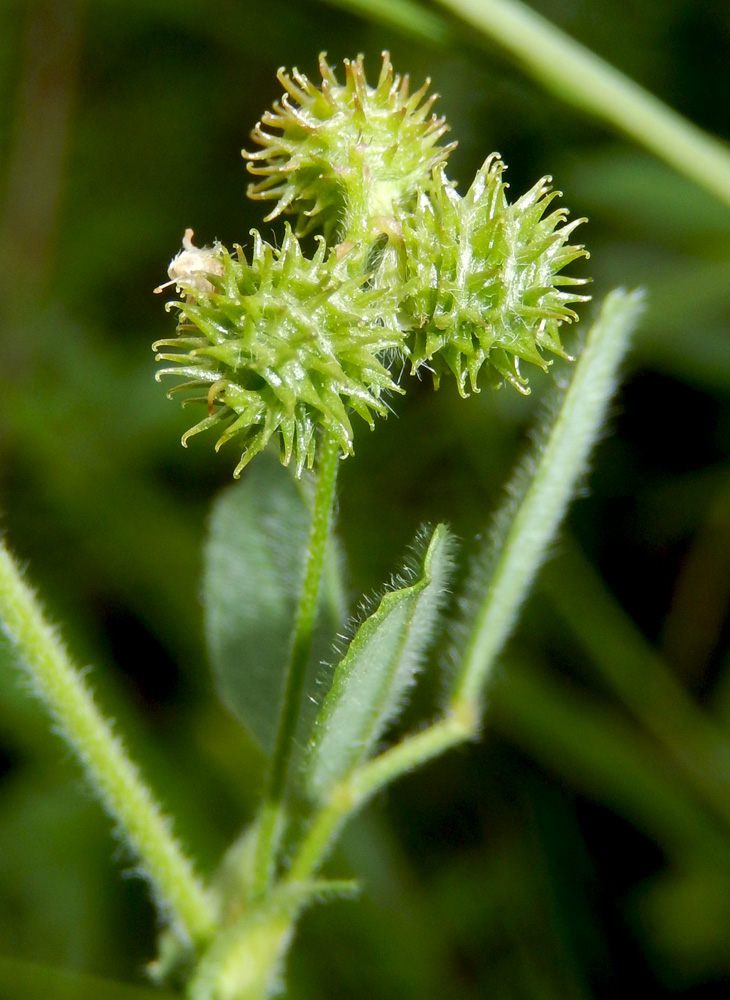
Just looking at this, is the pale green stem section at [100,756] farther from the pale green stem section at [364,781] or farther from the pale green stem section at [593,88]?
the pale green stem section at [593,88]

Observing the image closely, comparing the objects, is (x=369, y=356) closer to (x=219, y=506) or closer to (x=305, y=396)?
(x=305, y=396)

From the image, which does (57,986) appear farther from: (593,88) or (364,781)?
(593,88)

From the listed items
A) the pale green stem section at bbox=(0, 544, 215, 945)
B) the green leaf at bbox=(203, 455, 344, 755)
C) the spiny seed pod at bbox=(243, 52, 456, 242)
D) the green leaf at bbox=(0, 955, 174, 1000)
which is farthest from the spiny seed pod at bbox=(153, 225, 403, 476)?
the green leaf at bbox=(0, 955, 174, 1000)

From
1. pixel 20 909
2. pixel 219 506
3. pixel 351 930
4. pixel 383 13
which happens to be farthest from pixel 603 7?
pixel 20 909

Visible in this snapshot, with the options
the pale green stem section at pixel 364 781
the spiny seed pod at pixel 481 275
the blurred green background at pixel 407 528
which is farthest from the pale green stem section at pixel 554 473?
the blurred green background at pixel 407 528

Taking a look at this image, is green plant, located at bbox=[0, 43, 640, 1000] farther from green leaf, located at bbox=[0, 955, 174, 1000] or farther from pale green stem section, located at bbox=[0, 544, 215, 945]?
green leaf, located at bbox=[0, 955, 174, 1000]

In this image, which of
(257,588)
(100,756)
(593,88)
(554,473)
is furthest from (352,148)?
(100,756)
